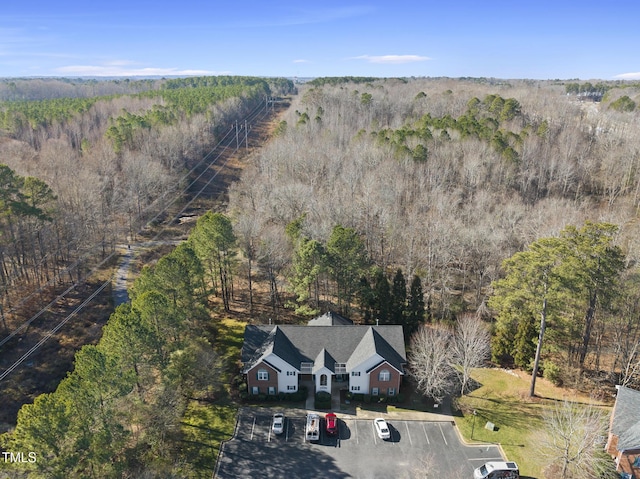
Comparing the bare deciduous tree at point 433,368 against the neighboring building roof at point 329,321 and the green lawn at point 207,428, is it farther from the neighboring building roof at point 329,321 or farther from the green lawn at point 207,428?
the green lawn at point 207,428

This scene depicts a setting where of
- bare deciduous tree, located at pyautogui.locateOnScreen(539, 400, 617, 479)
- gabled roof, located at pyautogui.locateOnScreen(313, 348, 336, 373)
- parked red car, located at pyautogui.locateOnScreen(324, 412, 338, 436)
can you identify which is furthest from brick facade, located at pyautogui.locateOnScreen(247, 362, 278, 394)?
bare deciduous tree, located at pyautogui.locateOnScreen(539, 400, 617, 479)

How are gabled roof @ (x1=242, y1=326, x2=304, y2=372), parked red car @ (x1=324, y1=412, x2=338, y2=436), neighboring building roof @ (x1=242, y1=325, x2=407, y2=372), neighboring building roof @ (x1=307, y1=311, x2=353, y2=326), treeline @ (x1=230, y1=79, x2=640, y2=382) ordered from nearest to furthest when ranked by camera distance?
parked red car @ (x1=324, y1=412, x2=338, y2=436)
gabled roof @ (x1=242, y1=326, x2=304, y2=372)
neighboring building roof @ (x1=242, y1=325, x2=407, y2=372)
neighboring building roof @ (x1=307, y1=311, x2=353, y2=326)
treeline @ (x1=230, y1=79, x2=640, y2=382)

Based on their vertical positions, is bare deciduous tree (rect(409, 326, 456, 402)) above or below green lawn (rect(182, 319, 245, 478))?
above

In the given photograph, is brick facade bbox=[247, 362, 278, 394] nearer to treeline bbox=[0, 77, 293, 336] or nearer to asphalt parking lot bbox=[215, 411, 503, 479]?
asphalt parking lot bbox=[215, 411, 503, 479]

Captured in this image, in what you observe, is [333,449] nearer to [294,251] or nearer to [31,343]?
[294,251]

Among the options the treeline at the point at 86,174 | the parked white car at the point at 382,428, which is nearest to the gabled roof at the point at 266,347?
the parked white car at the point at 382,428

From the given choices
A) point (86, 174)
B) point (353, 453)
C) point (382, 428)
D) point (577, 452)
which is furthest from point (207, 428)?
point (86, 174)

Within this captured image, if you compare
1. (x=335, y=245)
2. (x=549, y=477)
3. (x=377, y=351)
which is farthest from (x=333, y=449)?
(x=335, y=245)
